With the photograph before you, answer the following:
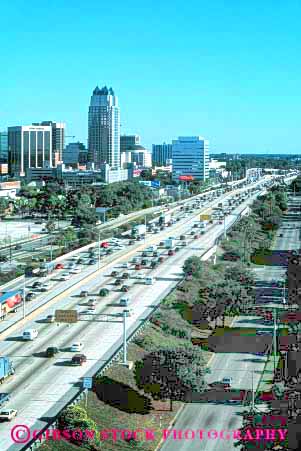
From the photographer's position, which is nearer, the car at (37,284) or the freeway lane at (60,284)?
the freeway lane at (60,284)

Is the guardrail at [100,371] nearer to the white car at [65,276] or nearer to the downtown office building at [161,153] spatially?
the white car at [65,276]

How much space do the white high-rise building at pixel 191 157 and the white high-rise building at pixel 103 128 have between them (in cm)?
957

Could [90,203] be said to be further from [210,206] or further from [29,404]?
[29,404]

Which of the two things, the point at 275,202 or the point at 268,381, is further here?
the point at 275,202

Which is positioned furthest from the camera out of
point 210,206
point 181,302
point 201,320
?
point 210,206

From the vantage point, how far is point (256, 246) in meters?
40.3

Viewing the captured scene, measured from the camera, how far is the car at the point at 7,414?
13367 mm

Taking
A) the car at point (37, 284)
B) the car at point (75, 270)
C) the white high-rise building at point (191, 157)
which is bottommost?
the car at point (75, 270)

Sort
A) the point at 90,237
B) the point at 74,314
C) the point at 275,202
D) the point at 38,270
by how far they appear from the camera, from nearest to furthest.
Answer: the point at 74,314 < the point at 38,270 < the point at 90,237 < the point at 275,202

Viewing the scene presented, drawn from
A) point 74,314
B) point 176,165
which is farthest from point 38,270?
point 176,165

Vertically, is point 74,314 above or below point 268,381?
above

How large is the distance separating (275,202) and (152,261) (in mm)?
30623

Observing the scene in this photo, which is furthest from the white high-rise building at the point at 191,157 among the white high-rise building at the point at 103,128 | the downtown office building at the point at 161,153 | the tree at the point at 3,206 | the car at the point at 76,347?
the car at the point at 76,347

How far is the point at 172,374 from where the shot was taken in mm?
15148
